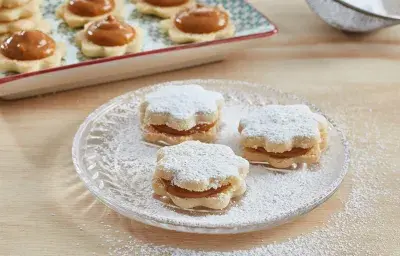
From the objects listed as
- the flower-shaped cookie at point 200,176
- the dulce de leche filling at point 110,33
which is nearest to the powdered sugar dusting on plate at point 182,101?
the flower-shaped cookie at point 200,176

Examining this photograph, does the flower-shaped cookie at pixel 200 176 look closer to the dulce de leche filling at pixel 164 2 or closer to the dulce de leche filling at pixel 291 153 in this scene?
the dulce de leche filling at pixel 291 153

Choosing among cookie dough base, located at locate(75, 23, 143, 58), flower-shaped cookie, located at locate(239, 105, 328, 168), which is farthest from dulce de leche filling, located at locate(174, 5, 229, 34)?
flower-shaped cookie, located at locate(239, 105, 328, 168)

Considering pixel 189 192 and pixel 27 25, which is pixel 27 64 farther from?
pixel 189 192

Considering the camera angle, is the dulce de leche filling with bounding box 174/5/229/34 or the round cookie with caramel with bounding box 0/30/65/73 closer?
the round cookie with caramel with bounding box 0/30/65/73

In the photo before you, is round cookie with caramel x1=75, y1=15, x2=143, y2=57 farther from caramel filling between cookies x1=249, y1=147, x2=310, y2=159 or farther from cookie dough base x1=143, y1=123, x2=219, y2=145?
caramel filling between cookies x1=249, y1=147, x2=310, y2=159

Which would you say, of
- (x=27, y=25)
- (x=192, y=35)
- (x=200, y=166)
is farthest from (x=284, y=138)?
(x=27, y=25)

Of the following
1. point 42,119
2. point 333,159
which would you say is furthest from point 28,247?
point 333,159

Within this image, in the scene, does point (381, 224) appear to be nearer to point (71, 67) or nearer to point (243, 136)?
point (243, 136)
